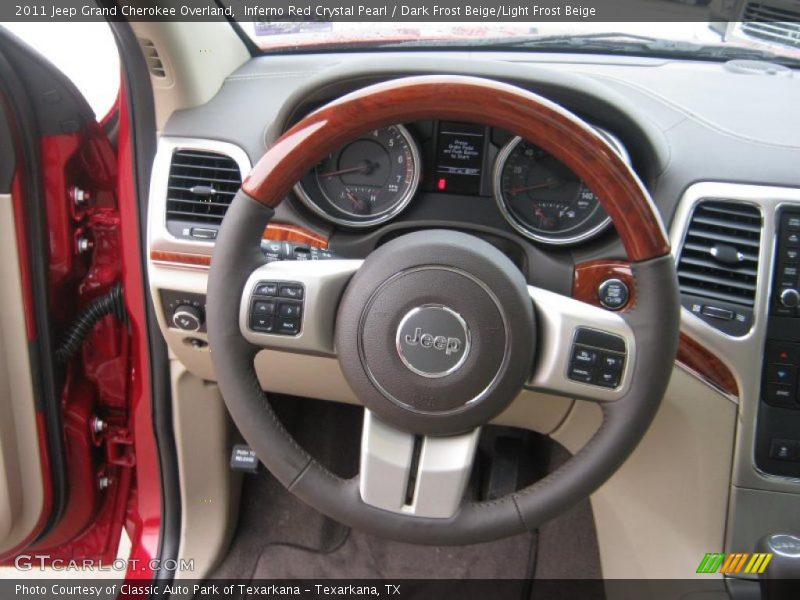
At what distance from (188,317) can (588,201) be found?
0.79 metres

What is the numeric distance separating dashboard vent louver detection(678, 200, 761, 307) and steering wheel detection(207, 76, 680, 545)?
0.31 meters

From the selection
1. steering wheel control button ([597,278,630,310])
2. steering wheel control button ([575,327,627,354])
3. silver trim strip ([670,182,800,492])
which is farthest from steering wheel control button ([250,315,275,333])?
silver trim strip ([670,182,800,492])

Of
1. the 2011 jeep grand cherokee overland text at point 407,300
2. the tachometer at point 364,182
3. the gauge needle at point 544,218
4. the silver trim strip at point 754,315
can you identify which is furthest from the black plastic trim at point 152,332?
the silver trim strip at point 754,315

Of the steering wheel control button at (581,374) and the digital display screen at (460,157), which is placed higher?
the digital display screen at (460,157)

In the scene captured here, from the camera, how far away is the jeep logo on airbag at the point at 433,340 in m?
0.92

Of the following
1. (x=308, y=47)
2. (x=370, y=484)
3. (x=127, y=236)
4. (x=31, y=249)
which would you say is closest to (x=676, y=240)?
(x=370, y=484)

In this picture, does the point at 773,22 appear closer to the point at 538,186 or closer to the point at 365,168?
the point at 538,186

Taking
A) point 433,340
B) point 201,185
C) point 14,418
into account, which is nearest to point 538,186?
point 433,340

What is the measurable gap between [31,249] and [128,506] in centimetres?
76

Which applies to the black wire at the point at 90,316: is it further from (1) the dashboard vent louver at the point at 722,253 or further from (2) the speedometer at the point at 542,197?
(1) the dashboard vent louver at the point at 722,253

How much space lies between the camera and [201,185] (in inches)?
50.6

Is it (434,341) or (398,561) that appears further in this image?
(398,561)

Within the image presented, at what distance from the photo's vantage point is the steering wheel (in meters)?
0.88

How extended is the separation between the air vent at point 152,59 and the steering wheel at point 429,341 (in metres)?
0.51
